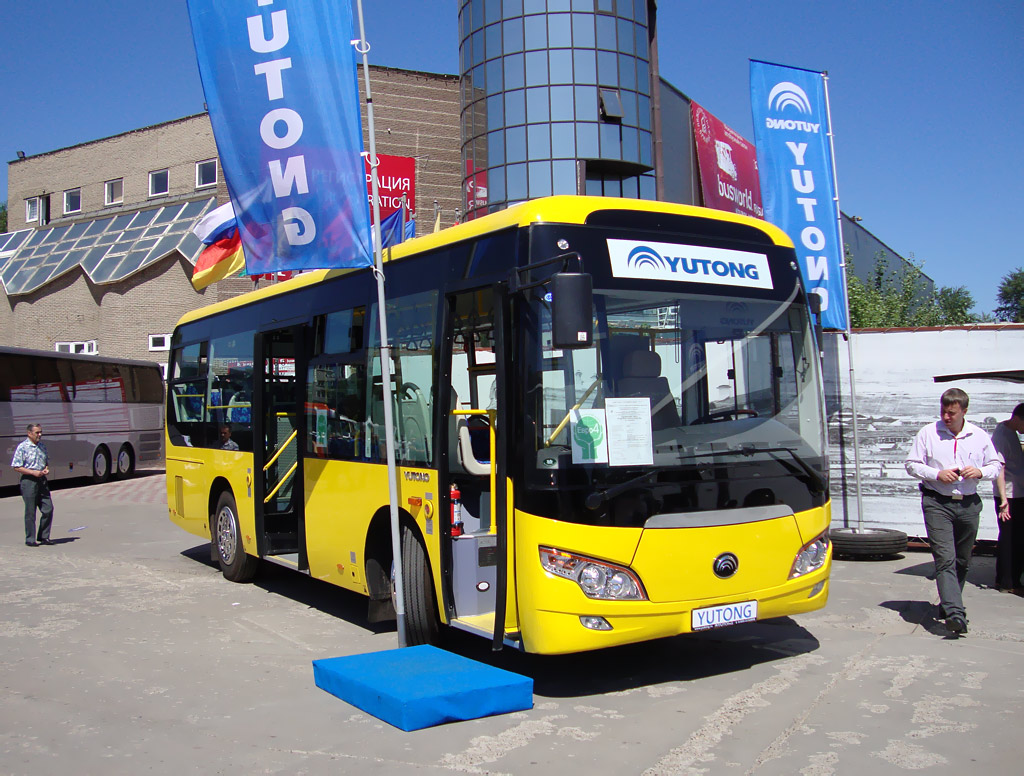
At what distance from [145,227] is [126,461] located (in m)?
13.5

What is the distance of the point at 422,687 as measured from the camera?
5840 millimetres

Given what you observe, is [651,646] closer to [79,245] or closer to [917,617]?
[917,617]

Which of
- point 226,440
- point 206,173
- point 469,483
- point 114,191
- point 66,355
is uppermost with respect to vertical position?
point 114,191

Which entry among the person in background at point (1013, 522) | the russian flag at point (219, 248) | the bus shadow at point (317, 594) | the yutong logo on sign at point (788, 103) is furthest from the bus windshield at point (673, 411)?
the russian flag at point (219, 248)

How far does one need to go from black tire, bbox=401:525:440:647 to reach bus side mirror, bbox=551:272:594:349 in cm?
239

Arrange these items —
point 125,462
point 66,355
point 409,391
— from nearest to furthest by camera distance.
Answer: point 409,391
point 66,355
point 125,462

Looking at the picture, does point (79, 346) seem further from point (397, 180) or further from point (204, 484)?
point (204, 484)

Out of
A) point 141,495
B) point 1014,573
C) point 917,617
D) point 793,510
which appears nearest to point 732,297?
point 793,510

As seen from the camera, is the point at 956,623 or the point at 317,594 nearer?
the point at 956,623

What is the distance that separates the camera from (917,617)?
842cm

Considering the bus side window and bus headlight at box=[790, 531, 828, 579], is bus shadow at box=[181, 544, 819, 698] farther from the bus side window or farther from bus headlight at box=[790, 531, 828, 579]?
the bus side window

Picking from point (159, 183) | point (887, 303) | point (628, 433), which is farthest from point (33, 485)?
point (159, 183)

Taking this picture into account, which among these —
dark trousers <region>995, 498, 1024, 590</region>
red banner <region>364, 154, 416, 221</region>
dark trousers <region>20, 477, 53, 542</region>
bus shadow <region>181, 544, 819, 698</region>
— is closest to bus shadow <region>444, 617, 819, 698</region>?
bus shadow <region>181, 544, 819, 698</region>

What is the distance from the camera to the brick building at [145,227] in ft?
120
